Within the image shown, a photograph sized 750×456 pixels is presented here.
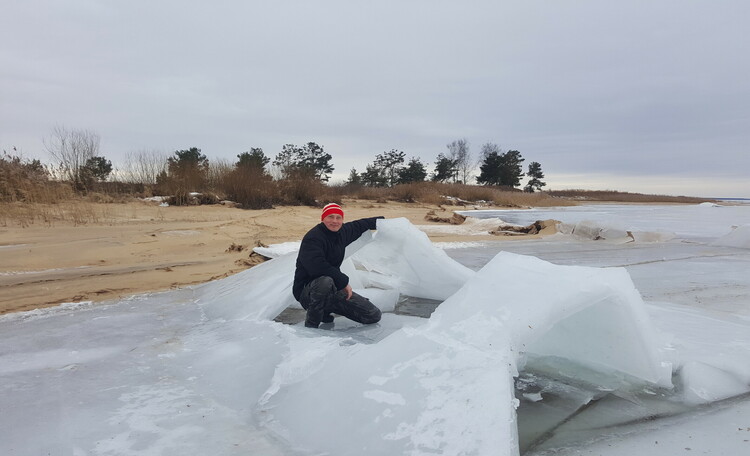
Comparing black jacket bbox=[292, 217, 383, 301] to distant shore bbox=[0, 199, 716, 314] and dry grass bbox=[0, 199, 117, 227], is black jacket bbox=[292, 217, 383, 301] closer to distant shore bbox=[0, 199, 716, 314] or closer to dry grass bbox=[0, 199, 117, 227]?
distant shore bbox=[0, 199, 716, 314]

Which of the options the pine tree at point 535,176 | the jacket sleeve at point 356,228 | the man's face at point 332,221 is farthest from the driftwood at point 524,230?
the pine tree at point 535,176

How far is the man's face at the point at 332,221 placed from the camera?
2.92 metres

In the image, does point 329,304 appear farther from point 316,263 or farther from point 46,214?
point 46,214

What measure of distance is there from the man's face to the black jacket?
0.05 m

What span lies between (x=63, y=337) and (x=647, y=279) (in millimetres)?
5212

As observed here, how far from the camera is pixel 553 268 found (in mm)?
2330

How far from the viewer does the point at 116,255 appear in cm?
580

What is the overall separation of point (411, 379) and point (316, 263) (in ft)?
4.32

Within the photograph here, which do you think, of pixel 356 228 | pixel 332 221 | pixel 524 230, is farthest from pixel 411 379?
pixel 524 230

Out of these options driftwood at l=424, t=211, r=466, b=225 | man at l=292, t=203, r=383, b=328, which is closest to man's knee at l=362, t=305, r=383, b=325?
man at l=292, t=203, r=383, b=328

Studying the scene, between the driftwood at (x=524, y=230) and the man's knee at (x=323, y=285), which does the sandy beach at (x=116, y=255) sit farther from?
the man's knee at (x=323, y=285)

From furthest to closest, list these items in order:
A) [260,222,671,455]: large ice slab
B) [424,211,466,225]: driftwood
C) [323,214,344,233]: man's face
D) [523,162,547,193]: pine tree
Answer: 1. [523,162,547,193]: pine tree
2. [424,211,466,225]: driftwood
3. [323,214,344,233]: man's face
4. [260,222,671,455]: large ice slab

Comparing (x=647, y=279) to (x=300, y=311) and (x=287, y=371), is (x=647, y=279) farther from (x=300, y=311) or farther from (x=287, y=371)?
(x=287, y=371)

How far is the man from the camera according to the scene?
9.26 ft
